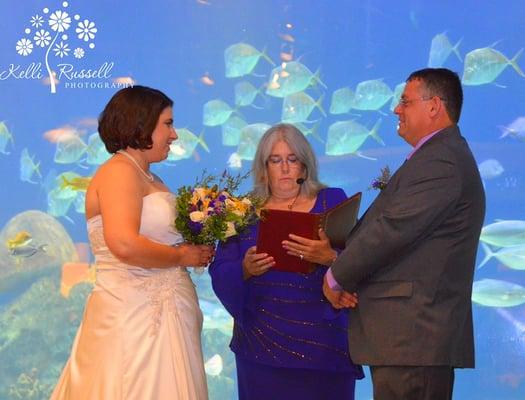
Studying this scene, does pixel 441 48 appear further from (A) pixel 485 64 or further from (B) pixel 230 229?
(B) pixel 230 229

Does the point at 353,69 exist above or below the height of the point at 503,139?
above

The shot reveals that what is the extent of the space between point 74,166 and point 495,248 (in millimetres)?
3129

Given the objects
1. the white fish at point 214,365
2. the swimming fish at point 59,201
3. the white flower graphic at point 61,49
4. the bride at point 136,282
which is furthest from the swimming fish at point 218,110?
the bride at point 136,282

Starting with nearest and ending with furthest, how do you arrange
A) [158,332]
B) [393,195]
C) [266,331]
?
1. [393,195]
2. [158,332]
3. [266,331]

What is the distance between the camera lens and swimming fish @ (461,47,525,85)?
5758 mm

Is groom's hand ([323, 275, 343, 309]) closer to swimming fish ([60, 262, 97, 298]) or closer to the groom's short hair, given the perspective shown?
the groom's short hair

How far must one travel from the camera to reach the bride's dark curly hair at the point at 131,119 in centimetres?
302

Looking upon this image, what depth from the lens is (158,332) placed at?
2.96 m

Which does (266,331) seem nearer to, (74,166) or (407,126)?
(407,126)

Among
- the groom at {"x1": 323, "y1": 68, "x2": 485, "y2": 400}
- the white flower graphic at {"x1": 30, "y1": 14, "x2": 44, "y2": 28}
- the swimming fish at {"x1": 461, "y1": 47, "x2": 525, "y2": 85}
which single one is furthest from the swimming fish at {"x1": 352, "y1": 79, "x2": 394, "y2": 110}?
the groom at {"x1": 323, "y1": 68, "x2": 485, "y2": 400}

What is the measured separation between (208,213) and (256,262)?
0.31 m

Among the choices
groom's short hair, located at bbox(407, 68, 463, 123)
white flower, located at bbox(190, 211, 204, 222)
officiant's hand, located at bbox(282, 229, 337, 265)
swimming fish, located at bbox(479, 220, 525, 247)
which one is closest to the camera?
groom's short hair, located at bbox(407, 68, 463, 123)

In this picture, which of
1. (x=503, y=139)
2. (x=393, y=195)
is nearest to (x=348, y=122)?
(x=503, y=139)

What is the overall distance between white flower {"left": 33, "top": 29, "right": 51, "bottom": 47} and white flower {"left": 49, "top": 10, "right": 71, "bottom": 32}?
0.07m
